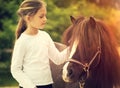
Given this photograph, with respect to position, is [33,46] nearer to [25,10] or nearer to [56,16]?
[25,10]

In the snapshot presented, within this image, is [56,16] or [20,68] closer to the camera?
[20,68]

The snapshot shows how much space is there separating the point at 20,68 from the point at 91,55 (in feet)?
1.00

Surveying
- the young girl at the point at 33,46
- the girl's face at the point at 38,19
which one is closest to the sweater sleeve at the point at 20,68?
the young girl at the point at 33,46

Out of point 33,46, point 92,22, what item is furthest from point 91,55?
point 33,46

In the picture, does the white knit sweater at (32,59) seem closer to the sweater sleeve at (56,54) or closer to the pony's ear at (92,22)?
the sweater sleeve at (56,54)

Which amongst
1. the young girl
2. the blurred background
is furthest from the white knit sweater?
the blurred background

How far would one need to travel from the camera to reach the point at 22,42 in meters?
1.56

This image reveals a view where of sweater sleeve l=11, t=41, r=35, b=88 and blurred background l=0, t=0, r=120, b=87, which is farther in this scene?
blurred background l=0, t=0, r=120, b=87

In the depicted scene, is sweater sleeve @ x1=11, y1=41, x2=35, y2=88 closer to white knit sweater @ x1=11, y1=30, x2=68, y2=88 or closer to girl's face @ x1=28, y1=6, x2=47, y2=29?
white knit sweater @ x1=11, y1=30, x2=68, y2=88

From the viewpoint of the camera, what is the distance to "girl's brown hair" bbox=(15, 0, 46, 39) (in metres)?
1.58

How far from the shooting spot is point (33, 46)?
5.19 feet

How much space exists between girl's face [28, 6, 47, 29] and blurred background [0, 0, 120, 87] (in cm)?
15

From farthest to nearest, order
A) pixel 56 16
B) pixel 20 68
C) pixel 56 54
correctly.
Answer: pixel 56 16
pixel 56 54
pixel 20 68

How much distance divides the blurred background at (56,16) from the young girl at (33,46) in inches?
5.6
